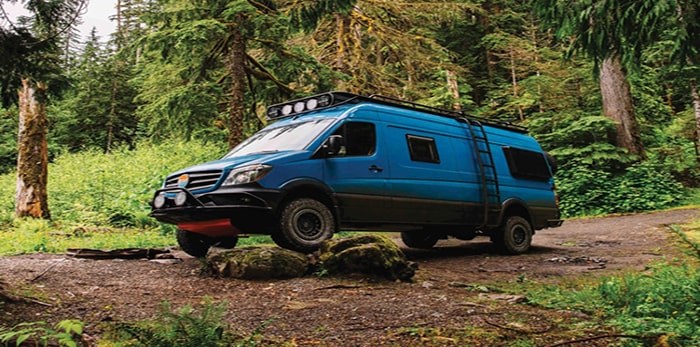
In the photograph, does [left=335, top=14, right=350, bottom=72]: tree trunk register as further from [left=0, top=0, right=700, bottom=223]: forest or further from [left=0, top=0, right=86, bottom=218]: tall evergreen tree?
[left=0, top=0, right=86, bottom=218]: tall evergreen tree

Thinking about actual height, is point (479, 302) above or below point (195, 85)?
below

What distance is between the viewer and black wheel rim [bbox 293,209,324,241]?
6.89m

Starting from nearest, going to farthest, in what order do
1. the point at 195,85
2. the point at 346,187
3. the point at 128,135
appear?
the point at 346,187 < the point at 195,85 < the point at 128,135

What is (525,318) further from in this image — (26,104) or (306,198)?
(26,104)

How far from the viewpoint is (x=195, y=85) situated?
12.3m

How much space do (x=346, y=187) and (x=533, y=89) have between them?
53.0 ft

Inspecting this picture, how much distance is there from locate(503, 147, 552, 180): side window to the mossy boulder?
4.96m

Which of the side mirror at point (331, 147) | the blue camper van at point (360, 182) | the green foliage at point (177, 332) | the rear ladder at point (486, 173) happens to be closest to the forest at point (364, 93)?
the green foliage at point (177, 332)

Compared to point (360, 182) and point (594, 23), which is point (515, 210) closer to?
point (360, 182)

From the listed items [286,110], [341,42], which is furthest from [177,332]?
[341,42]

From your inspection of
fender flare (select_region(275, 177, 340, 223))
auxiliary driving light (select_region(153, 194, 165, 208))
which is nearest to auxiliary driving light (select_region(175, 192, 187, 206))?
auxiliary driving light (select_region(153, 194, 165, 208))

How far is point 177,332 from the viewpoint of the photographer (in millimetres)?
3174

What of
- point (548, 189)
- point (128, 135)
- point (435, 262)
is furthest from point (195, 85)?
point (128, 135)

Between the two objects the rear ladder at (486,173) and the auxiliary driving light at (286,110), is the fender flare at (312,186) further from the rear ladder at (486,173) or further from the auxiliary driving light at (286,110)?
the rear ladder at (486,173)
